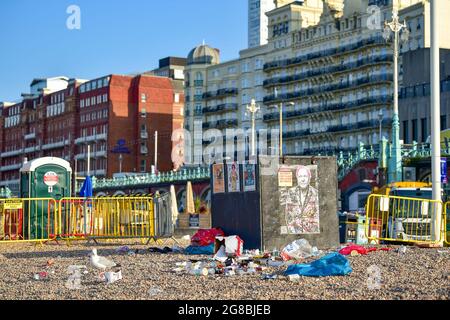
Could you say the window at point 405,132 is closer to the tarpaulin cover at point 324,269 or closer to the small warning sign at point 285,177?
the small warning sign at point 285,177

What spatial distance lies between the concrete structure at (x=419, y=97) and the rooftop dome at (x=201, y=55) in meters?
45.7

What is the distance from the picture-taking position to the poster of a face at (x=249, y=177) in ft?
70.4

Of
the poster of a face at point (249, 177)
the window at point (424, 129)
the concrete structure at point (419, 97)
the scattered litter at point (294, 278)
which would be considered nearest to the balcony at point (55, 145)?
the concrete structure at point (419, 97)

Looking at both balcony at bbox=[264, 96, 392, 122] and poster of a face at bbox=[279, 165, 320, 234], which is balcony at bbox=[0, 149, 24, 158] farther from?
poster of a face at bbox=[279, 165, 320, 234]

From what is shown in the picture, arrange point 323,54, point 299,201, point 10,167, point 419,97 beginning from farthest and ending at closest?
point 10,167
point 323,54
point 419,97
point 299,201

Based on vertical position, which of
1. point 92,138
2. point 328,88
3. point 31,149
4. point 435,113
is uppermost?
point 328,88

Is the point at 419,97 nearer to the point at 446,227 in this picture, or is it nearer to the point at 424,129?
the point at 424,129

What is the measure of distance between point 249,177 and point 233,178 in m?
0.94

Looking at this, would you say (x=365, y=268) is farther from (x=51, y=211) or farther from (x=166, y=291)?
(x=51, y=211)

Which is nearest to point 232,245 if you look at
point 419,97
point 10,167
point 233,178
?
point 233,178

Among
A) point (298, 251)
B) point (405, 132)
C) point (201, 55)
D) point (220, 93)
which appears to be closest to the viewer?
point (298, 251)

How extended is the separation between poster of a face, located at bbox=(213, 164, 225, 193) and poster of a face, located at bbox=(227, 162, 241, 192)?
38 centimetres

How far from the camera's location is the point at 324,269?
605 inches
